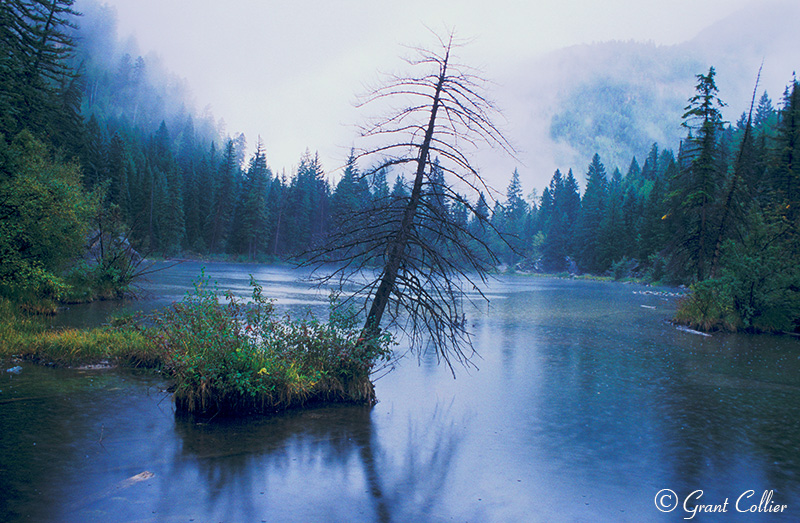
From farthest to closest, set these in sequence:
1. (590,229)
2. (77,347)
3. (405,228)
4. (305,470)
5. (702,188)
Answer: (590,229) → (702,188) → (77,347) → (405,228) → (305,470)

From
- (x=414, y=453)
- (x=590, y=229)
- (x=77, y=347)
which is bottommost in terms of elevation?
(x=414, y=453)

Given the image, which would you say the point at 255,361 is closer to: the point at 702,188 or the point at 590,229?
the point at 702,188

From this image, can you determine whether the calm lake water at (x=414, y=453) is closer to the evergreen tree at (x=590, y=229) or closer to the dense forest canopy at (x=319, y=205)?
the dense forest canopy at (x=319, y=205)

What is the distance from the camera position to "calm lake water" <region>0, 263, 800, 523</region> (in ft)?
20.5

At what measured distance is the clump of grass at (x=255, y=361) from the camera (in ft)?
28.4

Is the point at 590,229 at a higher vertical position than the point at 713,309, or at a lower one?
higher

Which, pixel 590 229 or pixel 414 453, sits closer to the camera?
pixel 414 453

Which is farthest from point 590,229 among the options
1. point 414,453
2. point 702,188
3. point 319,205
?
Answer: point 414,453

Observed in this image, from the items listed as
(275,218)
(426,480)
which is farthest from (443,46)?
(275,218)

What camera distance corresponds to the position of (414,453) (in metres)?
8.53

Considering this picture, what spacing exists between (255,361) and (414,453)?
3449 mm

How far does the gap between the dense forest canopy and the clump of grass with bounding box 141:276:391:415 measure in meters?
1.97

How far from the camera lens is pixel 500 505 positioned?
268 inches

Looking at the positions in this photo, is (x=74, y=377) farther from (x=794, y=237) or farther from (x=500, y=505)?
(x=794, y=237)
